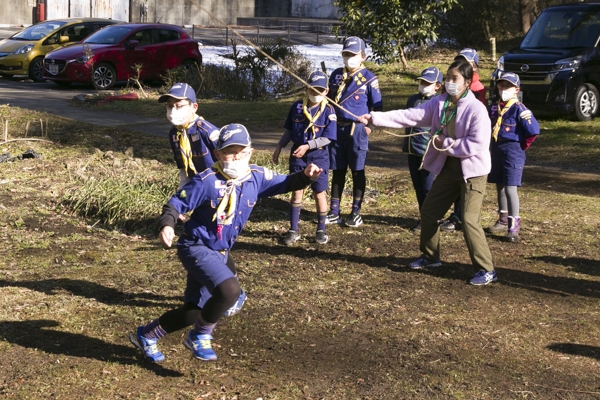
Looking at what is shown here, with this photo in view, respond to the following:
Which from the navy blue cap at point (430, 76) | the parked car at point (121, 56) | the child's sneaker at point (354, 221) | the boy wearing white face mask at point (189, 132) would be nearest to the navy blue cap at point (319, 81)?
the navy blue cap at point (430, 76)

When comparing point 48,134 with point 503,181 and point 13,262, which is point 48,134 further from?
point 503,181

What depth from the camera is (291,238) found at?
8047 mm

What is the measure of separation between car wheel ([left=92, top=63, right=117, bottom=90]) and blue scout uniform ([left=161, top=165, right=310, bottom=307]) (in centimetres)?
1589

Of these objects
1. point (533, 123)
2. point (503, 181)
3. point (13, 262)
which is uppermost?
point (533, 123)

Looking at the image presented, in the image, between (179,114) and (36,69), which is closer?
(179,114)

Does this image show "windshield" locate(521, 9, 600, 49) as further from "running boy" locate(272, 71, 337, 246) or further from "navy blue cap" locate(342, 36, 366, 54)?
"running boy" locate(272, 71, 337, 246)

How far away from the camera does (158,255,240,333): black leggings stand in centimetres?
480

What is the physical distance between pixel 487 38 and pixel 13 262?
22492mm

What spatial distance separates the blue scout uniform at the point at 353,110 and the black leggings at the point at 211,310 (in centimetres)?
371

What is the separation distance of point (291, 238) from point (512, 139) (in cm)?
227

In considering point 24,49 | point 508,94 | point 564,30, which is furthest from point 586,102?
point 24,49

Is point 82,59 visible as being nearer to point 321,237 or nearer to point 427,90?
point 321,237

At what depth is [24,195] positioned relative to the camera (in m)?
9.45

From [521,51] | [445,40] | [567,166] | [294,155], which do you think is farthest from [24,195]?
[445,40]
